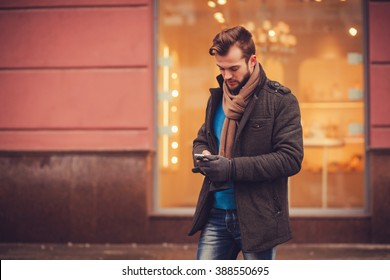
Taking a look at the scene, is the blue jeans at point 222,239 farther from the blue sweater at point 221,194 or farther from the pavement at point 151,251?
the pavement at point 151,251

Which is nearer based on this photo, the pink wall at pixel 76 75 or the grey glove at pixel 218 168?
the grey glove at pixel 218 168

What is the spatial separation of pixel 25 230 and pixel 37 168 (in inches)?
28.9

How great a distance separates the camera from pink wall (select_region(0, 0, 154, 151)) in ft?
28.4

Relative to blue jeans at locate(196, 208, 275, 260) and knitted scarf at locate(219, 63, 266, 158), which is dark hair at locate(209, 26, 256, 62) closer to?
knitted scarf at locate(219, 63, 266, 158)

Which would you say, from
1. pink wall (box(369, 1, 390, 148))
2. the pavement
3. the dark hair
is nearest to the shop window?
pink wall (box(369, 1, 390, 148))

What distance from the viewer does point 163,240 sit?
8.65 meters

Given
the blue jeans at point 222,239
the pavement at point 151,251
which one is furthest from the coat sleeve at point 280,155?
the pavement at point 151,251

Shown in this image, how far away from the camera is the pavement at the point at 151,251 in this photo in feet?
26.1

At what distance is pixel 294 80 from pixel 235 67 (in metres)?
5.17

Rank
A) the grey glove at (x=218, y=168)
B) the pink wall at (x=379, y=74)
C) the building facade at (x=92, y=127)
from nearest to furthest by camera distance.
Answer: the grey glove at (x=218, y=168), the pink wall at (x=379, y=74), the building facade at (x=92, y=127)

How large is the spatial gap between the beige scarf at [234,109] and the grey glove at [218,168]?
0.16m
